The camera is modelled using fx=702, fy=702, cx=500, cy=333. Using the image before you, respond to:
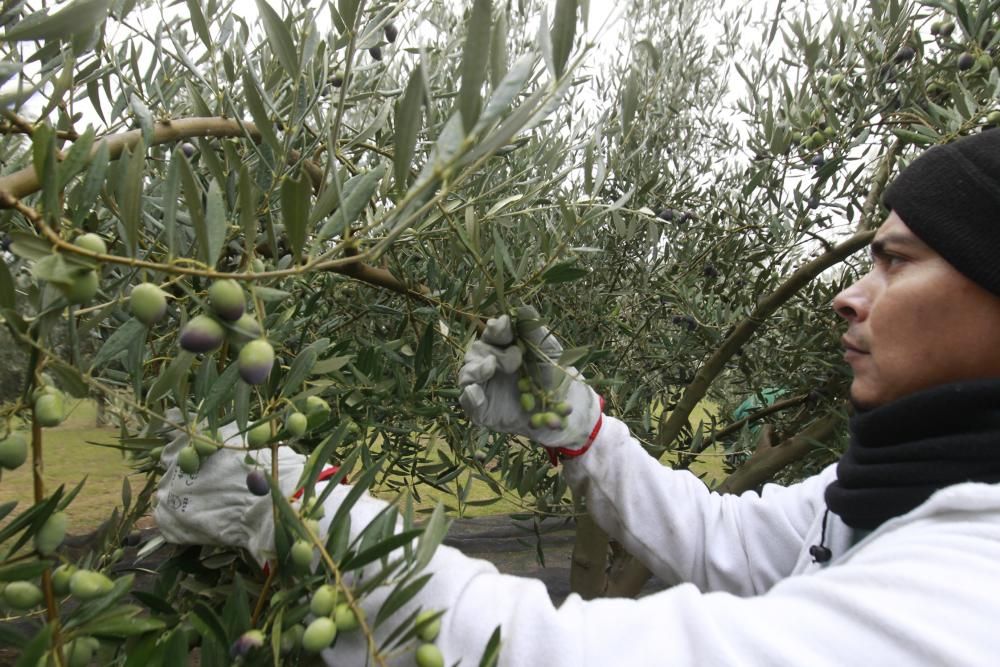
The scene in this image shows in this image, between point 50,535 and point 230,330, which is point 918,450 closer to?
point 230,330

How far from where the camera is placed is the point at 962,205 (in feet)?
3.37

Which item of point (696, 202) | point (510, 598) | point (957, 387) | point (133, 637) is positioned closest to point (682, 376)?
point (696, 202)

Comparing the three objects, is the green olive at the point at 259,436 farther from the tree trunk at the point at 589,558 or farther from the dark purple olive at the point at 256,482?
the tree trunk at the point at 589,558

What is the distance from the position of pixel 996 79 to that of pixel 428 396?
1582 mm

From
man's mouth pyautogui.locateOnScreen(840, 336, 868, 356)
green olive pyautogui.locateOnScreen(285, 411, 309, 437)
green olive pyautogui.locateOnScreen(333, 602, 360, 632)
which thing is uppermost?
green olive pyautogui.locateOnScreen(285, 411, 309, 437)

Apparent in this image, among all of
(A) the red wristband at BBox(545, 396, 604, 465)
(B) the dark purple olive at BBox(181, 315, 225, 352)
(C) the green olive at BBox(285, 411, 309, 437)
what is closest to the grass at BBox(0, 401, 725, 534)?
(A) the red wristband at BBox(545, 396, 604, 465)

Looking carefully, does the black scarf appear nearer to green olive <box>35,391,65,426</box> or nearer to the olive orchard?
the olive orchard

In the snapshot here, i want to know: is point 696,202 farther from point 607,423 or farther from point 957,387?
point 957,387

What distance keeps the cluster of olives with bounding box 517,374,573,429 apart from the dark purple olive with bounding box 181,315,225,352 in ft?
2.88

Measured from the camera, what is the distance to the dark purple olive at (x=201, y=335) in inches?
23.2

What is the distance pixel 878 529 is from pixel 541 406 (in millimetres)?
721

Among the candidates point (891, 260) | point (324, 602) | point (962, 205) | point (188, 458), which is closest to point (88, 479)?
point (188, 458)

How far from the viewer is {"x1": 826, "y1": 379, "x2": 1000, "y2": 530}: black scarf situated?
939 mm

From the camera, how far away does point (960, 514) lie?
2.77ft
